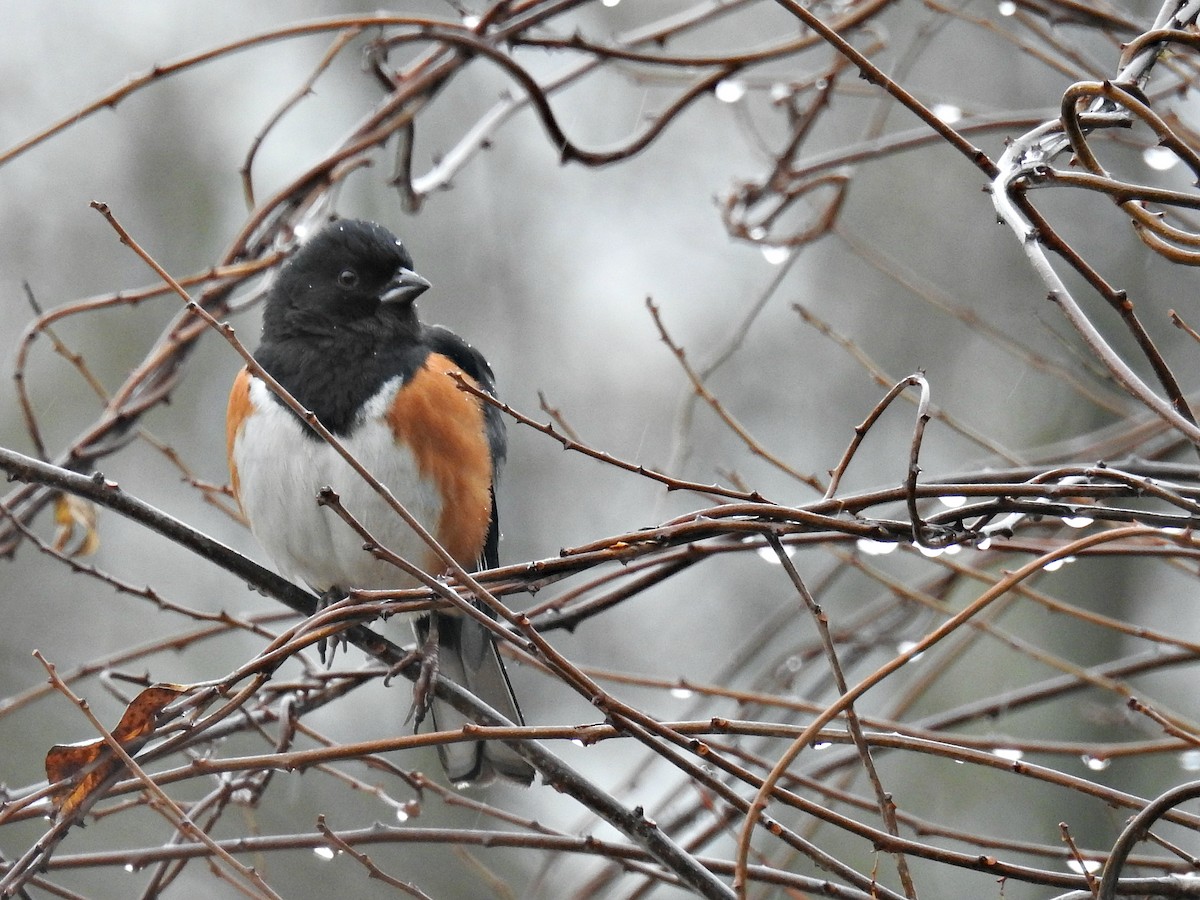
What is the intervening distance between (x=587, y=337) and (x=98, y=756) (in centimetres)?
582

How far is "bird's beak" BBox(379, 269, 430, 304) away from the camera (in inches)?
111

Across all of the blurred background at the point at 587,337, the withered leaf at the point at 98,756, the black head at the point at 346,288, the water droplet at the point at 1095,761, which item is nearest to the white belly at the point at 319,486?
the black head at the point at 346,288

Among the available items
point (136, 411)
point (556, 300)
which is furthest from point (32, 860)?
point (556, 300)

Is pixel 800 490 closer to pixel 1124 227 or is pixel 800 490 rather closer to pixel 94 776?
pixel 1124 227

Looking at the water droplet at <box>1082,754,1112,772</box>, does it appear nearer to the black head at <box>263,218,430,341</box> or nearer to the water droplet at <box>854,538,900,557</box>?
the water droplet at <box>854,538,900,557</box>

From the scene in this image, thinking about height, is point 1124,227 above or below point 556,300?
above

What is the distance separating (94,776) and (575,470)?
5524 mm

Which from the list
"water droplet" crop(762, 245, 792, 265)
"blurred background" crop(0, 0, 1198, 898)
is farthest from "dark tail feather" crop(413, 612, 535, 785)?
"blurred background" crop(0, 0, 1198, 898)

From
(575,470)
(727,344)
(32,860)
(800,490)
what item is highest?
(800,490)

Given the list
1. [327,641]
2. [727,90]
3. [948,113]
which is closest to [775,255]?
[727,90]

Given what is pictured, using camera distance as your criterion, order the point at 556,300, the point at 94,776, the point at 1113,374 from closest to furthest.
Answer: the point at 1113,374 → the point at 94,776 → the point at 556,300

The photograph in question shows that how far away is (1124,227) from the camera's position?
5.99m

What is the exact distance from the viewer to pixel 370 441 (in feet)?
8.47

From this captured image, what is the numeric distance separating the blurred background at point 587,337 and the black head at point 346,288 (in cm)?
296
